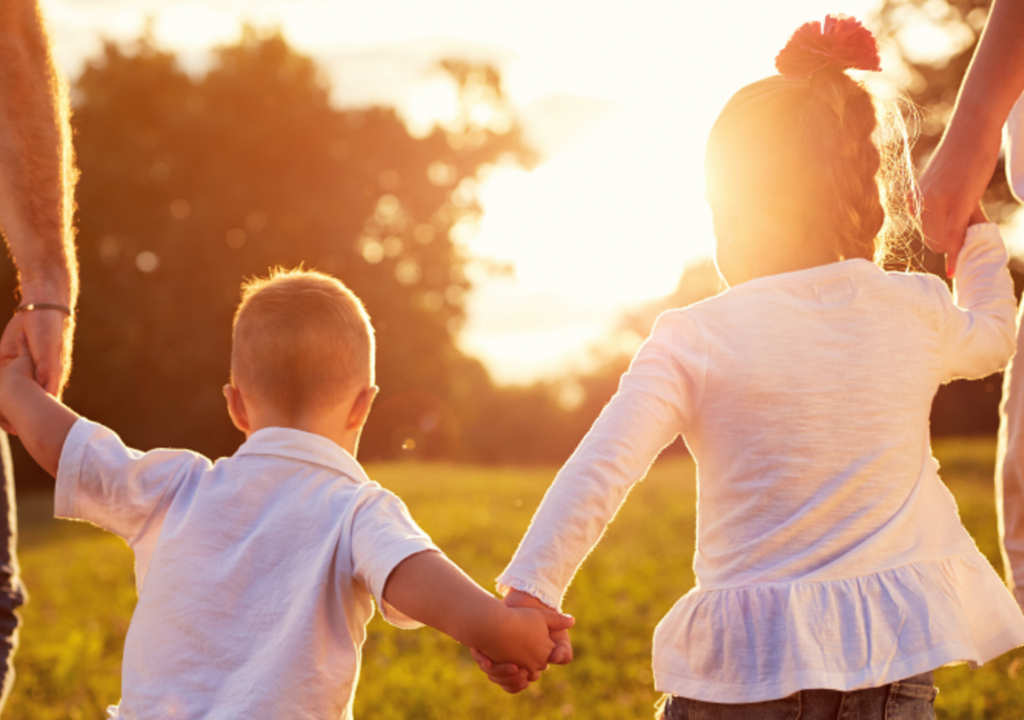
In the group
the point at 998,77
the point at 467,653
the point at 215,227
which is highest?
the point at 998,77

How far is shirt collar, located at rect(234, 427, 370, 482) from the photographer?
81.8 inches

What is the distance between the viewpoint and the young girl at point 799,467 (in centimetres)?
184

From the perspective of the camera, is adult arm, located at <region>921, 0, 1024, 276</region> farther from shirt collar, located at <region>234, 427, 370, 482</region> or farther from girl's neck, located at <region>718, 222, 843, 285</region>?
shirt collar, located at <region>234, 427, 370, 482</region>

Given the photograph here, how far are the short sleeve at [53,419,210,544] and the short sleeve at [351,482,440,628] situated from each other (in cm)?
46

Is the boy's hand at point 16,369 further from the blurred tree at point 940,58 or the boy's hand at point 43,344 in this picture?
the blurred tree at point 940,58

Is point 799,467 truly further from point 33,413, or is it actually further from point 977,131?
point 33,413

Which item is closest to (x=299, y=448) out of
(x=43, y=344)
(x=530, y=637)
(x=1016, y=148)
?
(x=530, y=637)

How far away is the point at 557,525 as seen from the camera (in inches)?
Result: 73.8

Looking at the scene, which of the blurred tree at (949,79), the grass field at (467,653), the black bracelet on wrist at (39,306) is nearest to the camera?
the black bracelet on wrist at (39,306)

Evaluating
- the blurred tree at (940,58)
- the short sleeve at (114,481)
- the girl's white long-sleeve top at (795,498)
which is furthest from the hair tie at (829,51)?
the blurred tree at (940,58)

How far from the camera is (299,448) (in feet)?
6.82

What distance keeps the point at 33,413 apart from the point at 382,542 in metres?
1.03

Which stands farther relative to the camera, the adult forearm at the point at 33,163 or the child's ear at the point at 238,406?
the adult forearm at the point at 33,163

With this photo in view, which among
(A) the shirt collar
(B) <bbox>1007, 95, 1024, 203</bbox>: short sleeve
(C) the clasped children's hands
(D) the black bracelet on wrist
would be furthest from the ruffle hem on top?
(D) the black bracelet on wrist
